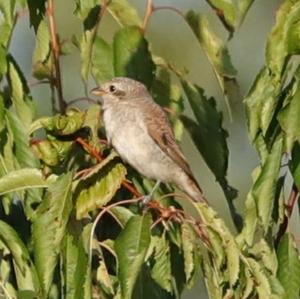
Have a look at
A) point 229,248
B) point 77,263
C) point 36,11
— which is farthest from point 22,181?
point 229,248

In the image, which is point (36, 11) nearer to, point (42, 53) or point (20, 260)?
point (42, 53)

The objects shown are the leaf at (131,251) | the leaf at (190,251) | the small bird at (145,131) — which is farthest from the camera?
the small bird at (145,131)

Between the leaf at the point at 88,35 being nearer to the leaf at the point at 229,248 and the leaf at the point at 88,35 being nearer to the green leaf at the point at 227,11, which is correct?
the green leaf at the point at 227,11

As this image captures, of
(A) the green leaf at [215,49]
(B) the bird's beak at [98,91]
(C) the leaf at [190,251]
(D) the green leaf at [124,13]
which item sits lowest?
(B) the bird's beak at [98,91]

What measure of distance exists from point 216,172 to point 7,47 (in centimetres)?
99

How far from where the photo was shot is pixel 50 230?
404 centimetres

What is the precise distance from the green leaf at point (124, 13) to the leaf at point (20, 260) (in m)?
A: 1.03

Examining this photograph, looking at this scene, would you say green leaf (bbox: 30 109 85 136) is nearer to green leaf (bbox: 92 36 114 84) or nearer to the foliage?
the foliage

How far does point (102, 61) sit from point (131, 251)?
3.98 feet

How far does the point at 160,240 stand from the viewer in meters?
4.39

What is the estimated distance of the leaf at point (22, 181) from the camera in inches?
172

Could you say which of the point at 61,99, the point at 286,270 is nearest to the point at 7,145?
the point at 61,99

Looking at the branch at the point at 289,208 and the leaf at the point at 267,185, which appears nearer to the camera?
the leaf at the point at 267,185

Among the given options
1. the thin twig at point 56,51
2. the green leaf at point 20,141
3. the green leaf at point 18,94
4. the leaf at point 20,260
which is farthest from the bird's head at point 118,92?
the leaf at point 20,260
